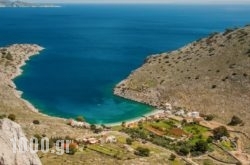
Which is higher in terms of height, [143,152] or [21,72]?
[143,152]

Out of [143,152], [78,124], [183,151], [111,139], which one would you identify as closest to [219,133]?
[183,151]

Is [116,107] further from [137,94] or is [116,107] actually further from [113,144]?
[113,144]

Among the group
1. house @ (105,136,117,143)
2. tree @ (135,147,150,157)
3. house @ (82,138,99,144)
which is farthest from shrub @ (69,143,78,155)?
tree @ (135,147,150,157)

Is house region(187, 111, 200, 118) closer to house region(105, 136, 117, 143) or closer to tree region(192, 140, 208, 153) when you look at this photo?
tree region(192, 140, 208, 153)

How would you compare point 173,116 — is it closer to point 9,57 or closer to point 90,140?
point 90,140

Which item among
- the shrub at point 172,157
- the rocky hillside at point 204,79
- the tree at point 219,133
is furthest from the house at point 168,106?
the shrub at point 172,157

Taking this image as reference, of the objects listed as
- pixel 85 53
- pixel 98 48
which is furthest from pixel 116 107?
pixel 98 48
